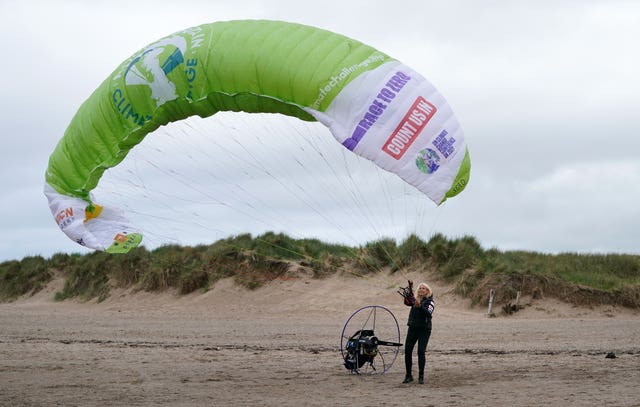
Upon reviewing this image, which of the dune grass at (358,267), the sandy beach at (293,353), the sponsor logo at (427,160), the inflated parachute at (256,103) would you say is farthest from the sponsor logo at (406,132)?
the dune grass at (358,267)

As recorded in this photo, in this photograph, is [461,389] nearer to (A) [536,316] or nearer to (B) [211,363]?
(B) [211,363]

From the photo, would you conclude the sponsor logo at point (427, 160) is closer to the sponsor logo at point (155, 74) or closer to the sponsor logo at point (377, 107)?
the sponsor logo at point (377, 107)

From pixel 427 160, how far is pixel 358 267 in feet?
40.3

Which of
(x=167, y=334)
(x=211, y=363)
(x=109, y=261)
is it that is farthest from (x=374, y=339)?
(x=109, y=261)

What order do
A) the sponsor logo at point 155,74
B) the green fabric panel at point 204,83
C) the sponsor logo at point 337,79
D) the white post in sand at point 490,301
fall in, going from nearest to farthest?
the sponsor logo at point 337,79 < the green fabric panel at point 204,83 < the sponsor logo at point 155,74 < the white post in sand at point 490,301

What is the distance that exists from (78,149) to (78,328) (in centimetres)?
884

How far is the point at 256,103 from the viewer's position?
12531mm

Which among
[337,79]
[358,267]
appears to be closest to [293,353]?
[337,79]

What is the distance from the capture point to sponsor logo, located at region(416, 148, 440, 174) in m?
11.3

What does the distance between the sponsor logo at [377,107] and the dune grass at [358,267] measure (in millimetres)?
5611

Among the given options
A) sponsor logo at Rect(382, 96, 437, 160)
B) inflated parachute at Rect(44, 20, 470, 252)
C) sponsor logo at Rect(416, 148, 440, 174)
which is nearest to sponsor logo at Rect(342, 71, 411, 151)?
inflated parachute at Rect(44, 20, 470, 252)

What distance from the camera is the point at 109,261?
29094mm

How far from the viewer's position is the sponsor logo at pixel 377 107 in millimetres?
11367

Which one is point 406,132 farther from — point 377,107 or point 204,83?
point 204,83
